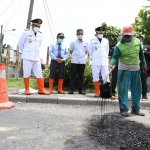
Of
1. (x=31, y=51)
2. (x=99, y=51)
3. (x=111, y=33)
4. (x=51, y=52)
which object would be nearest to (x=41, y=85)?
(x=31, y=51)

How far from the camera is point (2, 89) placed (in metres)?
6.52

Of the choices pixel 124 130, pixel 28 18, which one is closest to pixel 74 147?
pixel 124 130

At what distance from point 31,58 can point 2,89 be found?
1584 mm

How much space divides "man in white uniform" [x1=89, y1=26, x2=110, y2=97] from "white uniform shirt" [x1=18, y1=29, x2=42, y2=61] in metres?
1.52

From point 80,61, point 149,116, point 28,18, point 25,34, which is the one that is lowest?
point 149,116

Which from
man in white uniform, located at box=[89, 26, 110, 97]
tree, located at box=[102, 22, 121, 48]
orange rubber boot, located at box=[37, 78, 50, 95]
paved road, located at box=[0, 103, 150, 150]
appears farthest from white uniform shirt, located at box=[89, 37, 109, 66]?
tree, located at box=[102, 22, 121, 48]

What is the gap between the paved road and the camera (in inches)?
147

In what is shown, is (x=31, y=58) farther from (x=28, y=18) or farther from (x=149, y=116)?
(x=28, y=18)

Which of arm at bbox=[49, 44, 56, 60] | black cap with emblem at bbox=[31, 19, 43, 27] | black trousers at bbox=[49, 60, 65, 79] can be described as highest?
black cap with emblem at bbox=[31, 19, 43, 27]

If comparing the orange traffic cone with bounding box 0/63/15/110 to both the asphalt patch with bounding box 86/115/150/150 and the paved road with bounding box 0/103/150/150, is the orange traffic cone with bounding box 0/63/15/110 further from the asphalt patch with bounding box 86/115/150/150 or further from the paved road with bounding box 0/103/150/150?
the asphalt patch with bounding box 86/115/150/150

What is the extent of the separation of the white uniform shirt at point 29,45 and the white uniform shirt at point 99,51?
150 cm

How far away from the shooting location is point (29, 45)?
7914 mm

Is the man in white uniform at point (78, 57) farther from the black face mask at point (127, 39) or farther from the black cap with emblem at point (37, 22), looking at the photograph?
the black face mask at point (127, 39)

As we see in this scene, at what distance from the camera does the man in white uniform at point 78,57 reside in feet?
27.6
